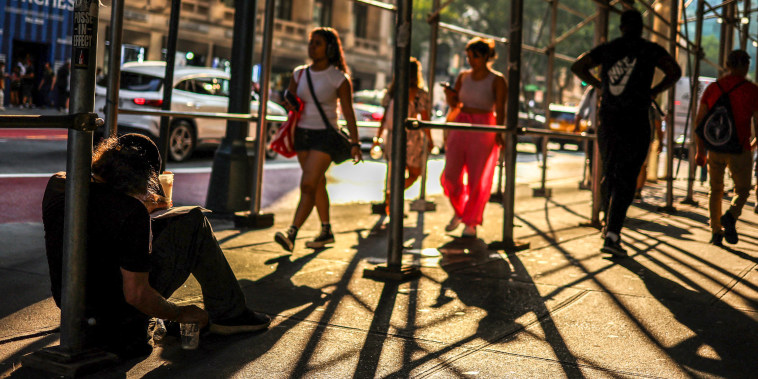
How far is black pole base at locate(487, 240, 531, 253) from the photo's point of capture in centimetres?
668

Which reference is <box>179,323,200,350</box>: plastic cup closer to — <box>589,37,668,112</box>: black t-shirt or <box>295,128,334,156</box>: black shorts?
<box>295,128,334,156</box>: black shorts

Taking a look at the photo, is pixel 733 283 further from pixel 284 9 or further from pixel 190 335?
pixel 284 9

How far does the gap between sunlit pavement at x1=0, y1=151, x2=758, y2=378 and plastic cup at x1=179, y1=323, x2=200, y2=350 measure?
3cm

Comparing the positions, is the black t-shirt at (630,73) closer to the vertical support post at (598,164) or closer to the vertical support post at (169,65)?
the vertical support post at (598,164)

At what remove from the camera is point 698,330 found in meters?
4.34

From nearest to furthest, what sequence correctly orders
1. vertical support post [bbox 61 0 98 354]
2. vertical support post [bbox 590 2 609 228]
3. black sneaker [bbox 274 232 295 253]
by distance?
vertical support post [bbox 61 0 98 354] < black sneaker [bbox 274 232 295 253] < vertical support post [bbox 590 2 609 228]

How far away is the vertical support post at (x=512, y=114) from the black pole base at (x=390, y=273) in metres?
1.34

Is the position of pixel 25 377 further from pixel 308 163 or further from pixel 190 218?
pixel 308 163

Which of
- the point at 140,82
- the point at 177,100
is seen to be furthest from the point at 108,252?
the point at 177,100

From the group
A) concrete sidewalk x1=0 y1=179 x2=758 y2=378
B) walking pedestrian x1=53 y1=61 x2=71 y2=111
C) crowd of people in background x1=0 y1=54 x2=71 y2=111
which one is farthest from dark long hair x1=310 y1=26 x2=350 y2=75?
walking pedestrian x1=53 y1=61 x2=71 y2=111

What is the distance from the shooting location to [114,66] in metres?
5.79

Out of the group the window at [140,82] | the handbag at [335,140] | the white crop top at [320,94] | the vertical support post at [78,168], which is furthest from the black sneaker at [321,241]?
the window at [140,82]

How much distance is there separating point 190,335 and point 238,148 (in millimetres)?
4474

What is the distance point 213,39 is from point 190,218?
35.6m
